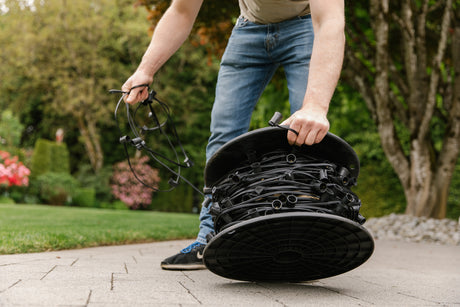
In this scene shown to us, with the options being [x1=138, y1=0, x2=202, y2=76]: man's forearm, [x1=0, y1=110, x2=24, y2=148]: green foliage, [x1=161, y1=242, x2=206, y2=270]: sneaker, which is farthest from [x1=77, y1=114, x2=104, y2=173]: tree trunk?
[x1=161, y1=242, x2=206, y2=270]: sneaker

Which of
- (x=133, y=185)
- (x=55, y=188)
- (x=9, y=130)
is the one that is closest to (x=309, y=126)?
(x=55, y=188)

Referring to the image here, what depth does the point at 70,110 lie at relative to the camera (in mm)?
20688

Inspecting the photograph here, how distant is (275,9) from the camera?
2.37m

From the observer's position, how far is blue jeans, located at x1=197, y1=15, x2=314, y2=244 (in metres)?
2.40

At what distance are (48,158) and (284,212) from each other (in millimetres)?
19577

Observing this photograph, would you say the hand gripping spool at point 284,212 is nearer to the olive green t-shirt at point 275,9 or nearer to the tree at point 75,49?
the olive green t-shirt at point 275,9

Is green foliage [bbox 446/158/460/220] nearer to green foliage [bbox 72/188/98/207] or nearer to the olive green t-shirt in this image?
the olive green t-shirt

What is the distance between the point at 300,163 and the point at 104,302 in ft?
2.80

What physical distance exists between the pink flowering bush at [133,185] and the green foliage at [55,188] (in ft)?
8.03

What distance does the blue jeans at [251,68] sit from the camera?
2.40 m

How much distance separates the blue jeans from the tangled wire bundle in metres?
0.68

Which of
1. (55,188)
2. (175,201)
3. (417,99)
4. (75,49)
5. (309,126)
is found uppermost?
(75,49)

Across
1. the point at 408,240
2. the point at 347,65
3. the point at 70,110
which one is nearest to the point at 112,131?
the point at 70,110

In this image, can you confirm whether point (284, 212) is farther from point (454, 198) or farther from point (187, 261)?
point (454, 198)
